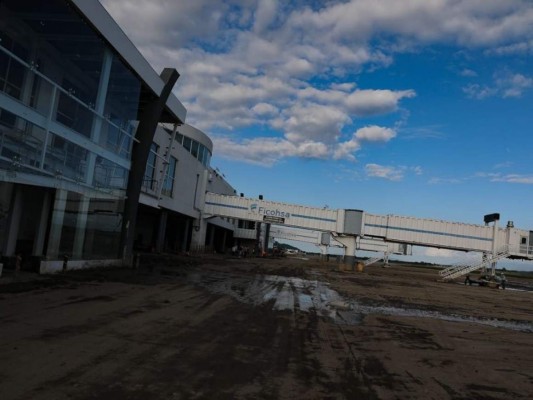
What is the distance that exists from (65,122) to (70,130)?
33 centimetres

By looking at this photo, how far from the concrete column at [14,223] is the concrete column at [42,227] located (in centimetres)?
74

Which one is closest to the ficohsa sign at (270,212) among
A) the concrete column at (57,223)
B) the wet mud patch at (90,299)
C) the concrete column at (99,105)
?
the concrete column at (99,105)

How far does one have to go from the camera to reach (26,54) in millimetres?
15961

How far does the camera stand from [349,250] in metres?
53.3

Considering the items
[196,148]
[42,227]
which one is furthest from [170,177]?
[42,227]

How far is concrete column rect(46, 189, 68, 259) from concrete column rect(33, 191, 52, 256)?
0.84 metres

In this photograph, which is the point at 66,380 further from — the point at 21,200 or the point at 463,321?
the point at 21,200

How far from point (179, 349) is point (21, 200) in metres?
13.5

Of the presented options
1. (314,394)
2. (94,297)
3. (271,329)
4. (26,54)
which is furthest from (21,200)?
(314,394)

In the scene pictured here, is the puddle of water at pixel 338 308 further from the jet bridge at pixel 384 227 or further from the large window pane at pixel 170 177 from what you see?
the jet bridge at pixel 384 227

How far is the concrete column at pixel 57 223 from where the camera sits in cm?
1788

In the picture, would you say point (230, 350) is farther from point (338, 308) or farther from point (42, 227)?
point (42, 227)

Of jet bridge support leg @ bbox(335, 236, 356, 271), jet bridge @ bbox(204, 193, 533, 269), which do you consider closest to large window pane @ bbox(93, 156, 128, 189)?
jet bridge @ bbox(204, 193, 533, 269)

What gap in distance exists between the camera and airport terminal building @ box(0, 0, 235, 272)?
48.1 ft
